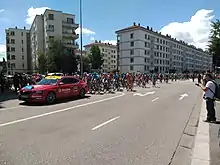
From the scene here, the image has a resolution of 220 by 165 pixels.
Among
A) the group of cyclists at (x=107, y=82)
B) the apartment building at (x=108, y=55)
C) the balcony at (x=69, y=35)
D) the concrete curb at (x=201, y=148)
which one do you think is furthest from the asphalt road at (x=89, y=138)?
the apartment building at (x=108, y=55)

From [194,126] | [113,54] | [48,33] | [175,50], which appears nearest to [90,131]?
[194,126]

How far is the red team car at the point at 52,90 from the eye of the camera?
498 inches

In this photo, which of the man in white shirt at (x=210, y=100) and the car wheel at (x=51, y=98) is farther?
the car wheel at (x=51, y=98)

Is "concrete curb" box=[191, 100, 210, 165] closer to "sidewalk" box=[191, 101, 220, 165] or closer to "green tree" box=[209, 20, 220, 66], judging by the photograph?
"sidewalk" box=[191, 101, 220, 165]

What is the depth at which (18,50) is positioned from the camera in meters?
92.4

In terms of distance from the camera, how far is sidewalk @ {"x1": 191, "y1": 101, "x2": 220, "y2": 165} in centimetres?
469

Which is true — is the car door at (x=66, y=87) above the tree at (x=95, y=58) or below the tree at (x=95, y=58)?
below

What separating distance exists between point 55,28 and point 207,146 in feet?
232

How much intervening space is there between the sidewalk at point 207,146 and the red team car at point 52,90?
27.4ft

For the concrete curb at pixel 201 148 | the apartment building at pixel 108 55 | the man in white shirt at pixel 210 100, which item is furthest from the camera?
the apartment building at pixel 108 55

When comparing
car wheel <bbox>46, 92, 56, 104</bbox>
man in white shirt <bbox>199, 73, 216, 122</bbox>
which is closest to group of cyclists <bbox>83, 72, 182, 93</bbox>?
car wheel <bbox>46, 92, 56, 104</bbox>

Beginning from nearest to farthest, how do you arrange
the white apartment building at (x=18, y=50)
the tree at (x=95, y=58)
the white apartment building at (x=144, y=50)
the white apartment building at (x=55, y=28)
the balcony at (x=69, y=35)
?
1. the white apartment building at (x=55, y=28)
2. the balcony at (x=69, y=35)
3. the white apartment building at (x=144, y=50)
4. the white apartment building at (x=18, y=50)
5. the tree at (x=95, y=58)

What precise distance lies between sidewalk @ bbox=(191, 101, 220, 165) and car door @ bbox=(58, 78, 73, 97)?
8764 millimetres

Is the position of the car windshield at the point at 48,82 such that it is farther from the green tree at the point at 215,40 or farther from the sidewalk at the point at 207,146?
the green tree at the point at 215,40
